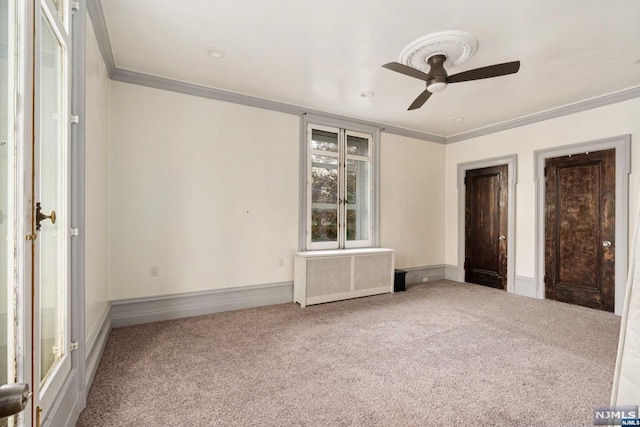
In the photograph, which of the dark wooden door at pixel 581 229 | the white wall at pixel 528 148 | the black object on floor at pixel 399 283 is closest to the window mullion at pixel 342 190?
the black object on floor at pixel 399 283

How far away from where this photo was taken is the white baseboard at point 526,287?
4680mm

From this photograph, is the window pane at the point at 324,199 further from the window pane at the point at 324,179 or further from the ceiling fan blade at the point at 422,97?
the ceiling fan blade at the point at 422,97

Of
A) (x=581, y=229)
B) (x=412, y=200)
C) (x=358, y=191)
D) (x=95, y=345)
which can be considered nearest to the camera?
(x=95, y=345)

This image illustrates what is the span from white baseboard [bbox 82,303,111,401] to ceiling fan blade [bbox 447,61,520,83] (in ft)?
11.9

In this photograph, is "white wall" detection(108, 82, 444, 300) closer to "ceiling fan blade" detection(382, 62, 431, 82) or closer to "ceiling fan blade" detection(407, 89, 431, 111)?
"ceiling fan blade" detection(407, 89, 431, 111)

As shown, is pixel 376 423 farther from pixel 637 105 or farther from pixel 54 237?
pixel 637 105

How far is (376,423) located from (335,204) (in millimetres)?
3309

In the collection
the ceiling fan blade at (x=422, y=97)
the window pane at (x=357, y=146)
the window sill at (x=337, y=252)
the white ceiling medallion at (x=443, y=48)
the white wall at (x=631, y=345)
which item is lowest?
the window sill at (x=337, y=252)

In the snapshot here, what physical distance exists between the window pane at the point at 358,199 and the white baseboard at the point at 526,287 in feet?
8.02

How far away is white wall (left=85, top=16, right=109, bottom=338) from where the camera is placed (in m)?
2.17

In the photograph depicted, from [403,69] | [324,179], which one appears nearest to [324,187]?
[324,179]

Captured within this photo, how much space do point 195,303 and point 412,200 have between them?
3923 millimetres

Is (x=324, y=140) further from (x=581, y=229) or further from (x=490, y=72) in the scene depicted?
(x=581, y=229)

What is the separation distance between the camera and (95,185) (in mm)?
2518
